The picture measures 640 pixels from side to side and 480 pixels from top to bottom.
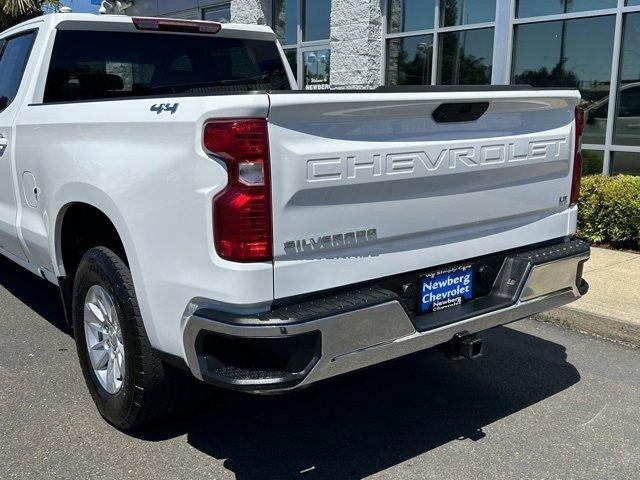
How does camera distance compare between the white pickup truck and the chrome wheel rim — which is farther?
the chrome wheel rim

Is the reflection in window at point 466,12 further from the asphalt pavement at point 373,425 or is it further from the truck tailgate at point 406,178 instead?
the truck tailgate at point 406,178

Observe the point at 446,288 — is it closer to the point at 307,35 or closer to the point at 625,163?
the point at 625,163

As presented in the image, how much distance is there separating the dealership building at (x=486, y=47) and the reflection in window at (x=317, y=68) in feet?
0.06

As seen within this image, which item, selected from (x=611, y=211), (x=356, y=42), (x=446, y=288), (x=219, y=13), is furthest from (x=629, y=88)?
(x=219, y=13)

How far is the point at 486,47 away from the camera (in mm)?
9500

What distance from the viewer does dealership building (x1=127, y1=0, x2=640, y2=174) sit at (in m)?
8.13

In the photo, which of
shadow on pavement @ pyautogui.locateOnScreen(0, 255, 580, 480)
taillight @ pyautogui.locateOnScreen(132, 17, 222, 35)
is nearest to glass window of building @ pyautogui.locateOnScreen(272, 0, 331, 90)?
taillight @ pyautogui.locateOnScreen(132, 17, 222, 35)

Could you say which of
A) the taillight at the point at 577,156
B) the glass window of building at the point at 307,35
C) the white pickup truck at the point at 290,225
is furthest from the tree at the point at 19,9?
the taillight at the point at 577,156

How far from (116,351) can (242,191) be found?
1.34 meters

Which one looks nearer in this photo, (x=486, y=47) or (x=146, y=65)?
(x=146, y=65)

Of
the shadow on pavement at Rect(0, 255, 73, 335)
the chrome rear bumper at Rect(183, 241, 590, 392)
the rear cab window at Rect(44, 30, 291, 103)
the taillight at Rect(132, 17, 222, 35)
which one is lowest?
the shadow on pavement at Rect(0, 255, 73, 335)

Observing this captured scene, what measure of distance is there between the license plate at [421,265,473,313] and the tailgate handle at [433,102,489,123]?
2.30 ft

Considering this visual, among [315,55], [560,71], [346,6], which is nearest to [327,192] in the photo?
[560,71]

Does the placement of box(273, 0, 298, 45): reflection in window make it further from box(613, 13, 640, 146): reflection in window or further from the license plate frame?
the license plate frame
